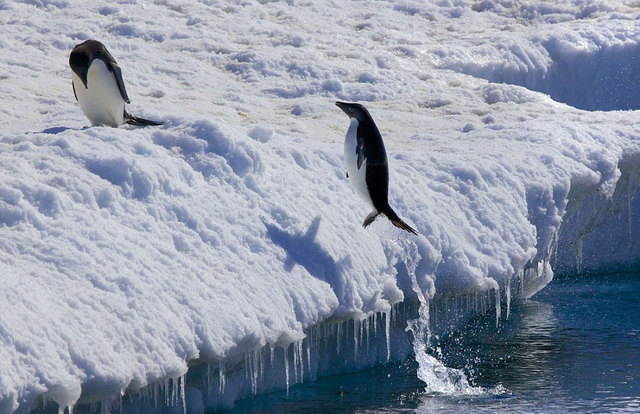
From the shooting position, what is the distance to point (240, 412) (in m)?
5.82

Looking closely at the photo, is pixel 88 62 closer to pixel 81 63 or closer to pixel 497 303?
pixel 81 63

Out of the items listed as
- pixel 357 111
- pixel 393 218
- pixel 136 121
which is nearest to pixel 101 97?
pixel 136 121

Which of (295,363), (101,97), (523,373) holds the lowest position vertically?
(523,373)

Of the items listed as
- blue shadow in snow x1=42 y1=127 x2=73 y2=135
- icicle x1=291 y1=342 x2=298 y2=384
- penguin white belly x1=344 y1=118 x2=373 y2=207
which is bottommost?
icicle x1=291 y1=342 x2=298 y2=384

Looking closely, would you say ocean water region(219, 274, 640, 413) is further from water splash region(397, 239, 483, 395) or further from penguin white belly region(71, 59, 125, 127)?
penguin white belly region(71, 59, 125, 127)

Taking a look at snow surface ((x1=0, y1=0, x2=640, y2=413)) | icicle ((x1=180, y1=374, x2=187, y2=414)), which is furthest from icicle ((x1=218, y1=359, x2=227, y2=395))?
icicle ((x1=180, y1=374, x2=187, y2=414))

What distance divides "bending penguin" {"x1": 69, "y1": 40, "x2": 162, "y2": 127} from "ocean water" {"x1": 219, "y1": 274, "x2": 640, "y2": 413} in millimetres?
2422

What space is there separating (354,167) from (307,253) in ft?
2.75

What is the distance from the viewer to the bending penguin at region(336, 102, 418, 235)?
696 cm

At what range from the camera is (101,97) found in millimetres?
7672

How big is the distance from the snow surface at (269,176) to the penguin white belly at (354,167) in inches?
7.2

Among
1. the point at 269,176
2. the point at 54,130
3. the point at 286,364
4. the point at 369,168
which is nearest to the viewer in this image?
the point at 286,364

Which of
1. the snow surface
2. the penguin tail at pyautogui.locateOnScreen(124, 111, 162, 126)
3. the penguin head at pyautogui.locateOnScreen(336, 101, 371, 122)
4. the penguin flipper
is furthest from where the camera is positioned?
the penguin tail at pyautogui.locateOnScreen(124, 111, 162, 126)

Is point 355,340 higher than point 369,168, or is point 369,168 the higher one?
point 369,168
